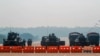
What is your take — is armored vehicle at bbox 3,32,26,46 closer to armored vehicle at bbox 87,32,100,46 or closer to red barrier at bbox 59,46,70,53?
armored vehicle at bbox 87,32,100,46

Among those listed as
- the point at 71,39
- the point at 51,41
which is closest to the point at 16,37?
the point at 51,41

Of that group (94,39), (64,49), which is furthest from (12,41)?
(94,39)

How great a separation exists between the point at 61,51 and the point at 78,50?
9.90 ft

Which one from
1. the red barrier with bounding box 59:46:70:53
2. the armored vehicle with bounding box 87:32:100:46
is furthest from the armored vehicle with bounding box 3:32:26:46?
the red barrier with bounding box 59:46:70:53

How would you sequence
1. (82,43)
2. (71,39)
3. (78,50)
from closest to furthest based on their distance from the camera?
1. (78,50)
2. (82,43)
3. (71,39)

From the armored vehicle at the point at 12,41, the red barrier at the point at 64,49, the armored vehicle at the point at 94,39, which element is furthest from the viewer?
the armored vehicle at the point at 94,39

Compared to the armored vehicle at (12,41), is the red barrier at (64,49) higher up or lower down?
lower down

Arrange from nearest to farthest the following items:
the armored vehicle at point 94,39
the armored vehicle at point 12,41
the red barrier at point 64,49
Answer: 1. the red barrier at point 64,49
2. the armored vehicle at point 12,41
3. the armored vehicle at point 94,39

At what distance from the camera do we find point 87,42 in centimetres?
6650

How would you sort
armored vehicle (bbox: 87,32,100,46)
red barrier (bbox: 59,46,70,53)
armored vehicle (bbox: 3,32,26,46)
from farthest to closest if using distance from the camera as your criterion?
armored vehicle (bbox: 87,32,100,46) < armored vehicle (bbox: 3,32,26,46) < red barrier (bbox: 59,46,70,53)

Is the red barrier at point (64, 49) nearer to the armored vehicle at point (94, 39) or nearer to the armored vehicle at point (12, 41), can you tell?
the armored vehicle at point (94, 39)

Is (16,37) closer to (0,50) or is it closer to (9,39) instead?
(9,39)

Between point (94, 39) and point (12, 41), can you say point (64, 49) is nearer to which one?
point (94, 39)

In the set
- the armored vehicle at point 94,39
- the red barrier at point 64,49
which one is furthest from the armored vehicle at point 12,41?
the red barrier at point 64,49
